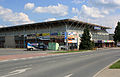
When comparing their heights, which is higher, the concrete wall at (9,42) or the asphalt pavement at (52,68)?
the concrete wall at (9,42)

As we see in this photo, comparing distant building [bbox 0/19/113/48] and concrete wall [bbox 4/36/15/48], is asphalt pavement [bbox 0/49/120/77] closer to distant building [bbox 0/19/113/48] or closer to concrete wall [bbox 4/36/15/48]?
distant building [bbox 0/19/113/48]

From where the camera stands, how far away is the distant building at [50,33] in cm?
6138

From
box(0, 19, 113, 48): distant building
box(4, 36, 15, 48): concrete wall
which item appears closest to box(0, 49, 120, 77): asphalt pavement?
box(0, 19, 113, 48): distant building

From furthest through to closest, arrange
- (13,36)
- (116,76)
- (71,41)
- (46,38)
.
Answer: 1. (13,36)
2. (46,38)
3. (71,41)
4. (116,76)

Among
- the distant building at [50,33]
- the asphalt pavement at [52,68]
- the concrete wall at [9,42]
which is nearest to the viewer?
the asphalt pavement at [52,68]

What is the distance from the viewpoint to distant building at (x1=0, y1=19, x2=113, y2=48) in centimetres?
6138

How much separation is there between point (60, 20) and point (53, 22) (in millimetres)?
3867

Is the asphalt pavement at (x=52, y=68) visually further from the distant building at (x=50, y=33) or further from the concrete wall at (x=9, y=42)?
the concrete wall at (x=9, y=42)

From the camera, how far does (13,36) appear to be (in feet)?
260

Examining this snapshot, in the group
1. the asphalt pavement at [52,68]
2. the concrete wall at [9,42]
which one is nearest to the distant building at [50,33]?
the concrete wall at [9,42]

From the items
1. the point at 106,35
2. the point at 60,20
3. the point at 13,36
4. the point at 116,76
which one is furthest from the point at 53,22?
the point at 116,76

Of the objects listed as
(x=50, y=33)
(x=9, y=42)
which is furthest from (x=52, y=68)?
(x=9, y=42)

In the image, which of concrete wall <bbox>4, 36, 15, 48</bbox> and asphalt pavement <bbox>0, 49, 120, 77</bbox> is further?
concrete wall <bbox>4, 36, 15, 48</bbox>

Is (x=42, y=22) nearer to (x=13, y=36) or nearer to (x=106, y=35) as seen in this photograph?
(x=13, y=36)
